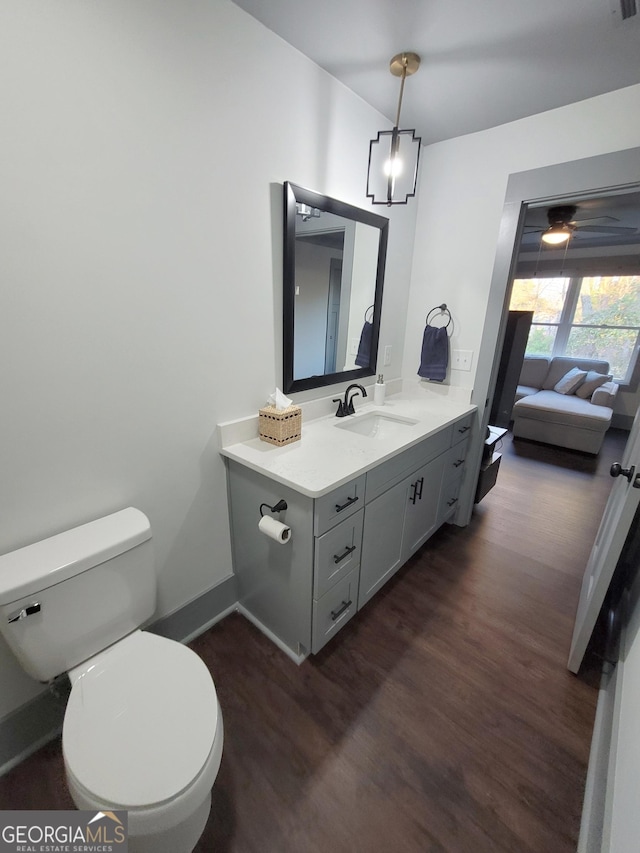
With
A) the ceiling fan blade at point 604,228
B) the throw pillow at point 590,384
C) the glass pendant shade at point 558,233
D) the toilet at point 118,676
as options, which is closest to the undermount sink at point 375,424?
the toilet at point 118,676

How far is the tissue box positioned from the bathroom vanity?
5 centimetres

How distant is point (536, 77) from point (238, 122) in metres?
1.27

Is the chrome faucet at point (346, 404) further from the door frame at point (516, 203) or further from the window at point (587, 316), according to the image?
the window at point (587, 316)

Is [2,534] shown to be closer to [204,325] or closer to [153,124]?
[204,325]

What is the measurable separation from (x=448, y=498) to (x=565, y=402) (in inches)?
123

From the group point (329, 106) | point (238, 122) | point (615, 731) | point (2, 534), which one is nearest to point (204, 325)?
point (238, 122)

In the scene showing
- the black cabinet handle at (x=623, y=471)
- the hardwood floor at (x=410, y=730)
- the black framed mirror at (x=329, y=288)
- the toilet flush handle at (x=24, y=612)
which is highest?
the black framed mirror at (x=329, y=288)

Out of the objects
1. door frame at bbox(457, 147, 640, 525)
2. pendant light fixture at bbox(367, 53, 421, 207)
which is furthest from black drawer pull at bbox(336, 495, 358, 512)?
door frame at bbox(457, 147, 640, 525)

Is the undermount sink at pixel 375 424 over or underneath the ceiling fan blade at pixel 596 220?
underneath

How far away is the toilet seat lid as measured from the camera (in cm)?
75

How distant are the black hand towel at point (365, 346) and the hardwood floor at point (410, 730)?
4.24 ft

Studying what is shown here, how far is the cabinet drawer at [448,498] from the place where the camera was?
214 centimetres

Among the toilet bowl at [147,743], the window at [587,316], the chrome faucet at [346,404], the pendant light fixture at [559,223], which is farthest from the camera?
the window at [587,316]

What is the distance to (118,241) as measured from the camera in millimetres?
1040
